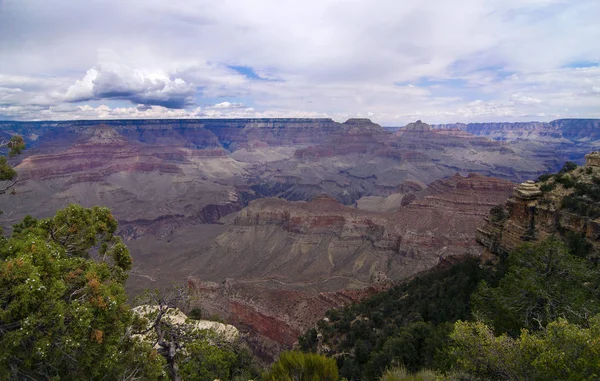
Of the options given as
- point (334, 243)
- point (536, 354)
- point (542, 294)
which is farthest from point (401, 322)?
point (334, 243)

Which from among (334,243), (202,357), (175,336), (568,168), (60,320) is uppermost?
(568,168)

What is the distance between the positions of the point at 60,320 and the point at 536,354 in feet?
44.7

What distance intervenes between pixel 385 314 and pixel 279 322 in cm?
1542

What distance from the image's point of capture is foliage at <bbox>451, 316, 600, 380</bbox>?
8.40m

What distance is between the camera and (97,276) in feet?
39.1

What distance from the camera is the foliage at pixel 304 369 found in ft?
35.7

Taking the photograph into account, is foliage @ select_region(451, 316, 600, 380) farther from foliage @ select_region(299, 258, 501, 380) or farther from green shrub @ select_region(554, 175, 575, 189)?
green shrub @ select_region(554, 175, 575, 189)

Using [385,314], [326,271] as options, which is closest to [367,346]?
[385,314]

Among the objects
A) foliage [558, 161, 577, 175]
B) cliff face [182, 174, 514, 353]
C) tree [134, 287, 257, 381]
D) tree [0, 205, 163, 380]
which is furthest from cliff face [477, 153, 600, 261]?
tree [0, 205, 163, 380]

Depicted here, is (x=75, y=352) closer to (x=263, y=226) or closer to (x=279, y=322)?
(x=279, y=322)

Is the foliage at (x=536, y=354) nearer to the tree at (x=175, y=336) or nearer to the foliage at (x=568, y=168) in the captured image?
the tree at (x=175, y=336)

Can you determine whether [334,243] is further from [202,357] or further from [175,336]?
[175,336]

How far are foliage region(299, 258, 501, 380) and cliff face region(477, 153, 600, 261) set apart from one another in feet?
12.8

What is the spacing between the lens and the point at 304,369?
11070mm
